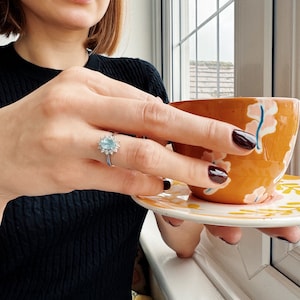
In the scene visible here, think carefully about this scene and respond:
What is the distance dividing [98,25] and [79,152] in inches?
26.4

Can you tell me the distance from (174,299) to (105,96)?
1.65 feet

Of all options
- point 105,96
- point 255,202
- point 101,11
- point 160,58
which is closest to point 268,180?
point 255,202

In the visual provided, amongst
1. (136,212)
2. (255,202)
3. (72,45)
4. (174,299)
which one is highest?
(72,45)

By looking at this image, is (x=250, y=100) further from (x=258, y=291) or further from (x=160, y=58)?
(x=160, y=58)

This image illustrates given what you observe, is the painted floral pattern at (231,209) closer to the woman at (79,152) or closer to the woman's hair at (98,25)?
the woman at (79,152)

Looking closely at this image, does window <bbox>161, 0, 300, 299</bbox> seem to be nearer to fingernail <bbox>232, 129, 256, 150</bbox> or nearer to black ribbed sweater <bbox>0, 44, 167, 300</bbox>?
black ribbed sweater <bbox>0, 44, 167, 300</bbox>

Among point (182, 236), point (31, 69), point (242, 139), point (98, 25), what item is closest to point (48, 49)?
point (31, 69)

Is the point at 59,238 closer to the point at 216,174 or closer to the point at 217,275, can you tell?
the point at 217,275

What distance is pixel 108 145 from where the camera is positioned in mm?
257

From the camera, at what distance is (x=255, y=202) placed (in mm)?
343

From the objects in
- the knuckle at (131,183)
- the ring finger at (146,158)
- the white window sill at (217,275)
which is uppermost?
the ring finger at (146,158)

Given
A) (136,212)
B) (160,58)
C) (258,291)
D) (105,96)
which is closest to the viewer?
(105,96)

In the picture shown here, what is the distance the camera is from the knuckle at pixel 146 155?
0.84 ft

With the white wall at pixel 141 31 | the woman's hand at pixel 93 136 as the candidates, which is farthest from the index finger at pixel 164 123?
the white wall at pixel 141 31
